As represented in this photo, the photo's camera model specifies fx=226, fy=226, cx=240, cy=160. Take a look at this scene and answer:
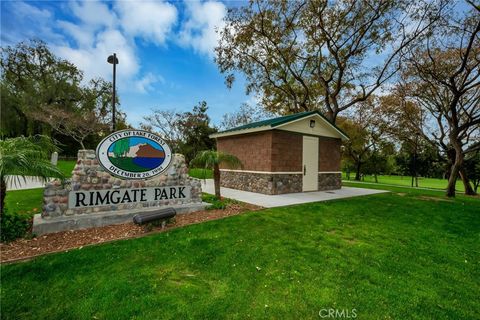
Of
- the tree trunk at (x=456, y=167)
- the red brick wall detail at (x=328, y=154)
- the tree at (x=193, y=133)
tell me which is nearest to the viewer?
the tree trunk at (x=456, y=167)

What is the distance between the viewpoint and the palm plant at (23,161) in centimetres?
366

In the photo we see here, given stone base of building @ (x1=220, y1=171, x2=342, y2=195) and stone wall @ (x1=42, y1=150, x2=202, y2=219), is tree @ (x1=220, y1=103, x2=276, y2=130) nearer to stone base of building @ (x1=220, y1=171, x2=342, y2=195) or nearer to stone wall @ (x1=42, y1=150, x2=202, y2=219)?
stone base of building @ (x1=220, y1=171, x2=342, y2=195)

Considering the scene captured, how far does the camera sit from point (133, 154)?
5211 millimetres

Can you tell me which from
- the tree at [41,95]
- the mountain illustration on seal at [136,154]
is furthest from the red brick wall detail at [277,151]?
→ the tree at [41,95]

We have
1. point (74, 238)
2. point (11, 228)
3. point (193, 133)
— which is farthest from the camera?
point (193, 133)

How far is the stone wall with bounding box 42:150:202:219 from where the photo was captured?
4.39 meters

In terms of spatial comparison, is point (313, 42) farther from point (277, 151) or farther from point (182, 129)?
point (182, 129)

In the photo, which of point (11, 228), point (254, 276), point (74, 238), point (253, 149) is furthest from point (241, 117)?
point (254, 276)

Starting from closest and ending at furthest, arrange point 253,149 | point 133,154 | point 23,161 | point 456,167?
point 23,161
point 133,154
point 253,149
point 456,167

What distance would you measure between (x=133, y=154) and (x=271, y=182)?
535cm

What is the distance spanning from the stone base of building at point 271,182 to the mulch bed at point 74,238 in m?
4.03

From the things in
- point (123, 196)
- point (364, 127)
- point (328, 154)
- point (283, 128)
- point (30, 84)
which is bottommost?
point (123, 196)

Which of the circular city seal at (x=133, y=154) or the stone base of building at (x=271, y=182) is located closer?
the circular city seal at (x=133, y=154)

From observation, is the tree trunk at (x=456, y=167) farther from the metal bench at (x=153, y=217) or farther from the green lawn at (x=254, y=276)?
the metal bench at (x=153, y=217)
